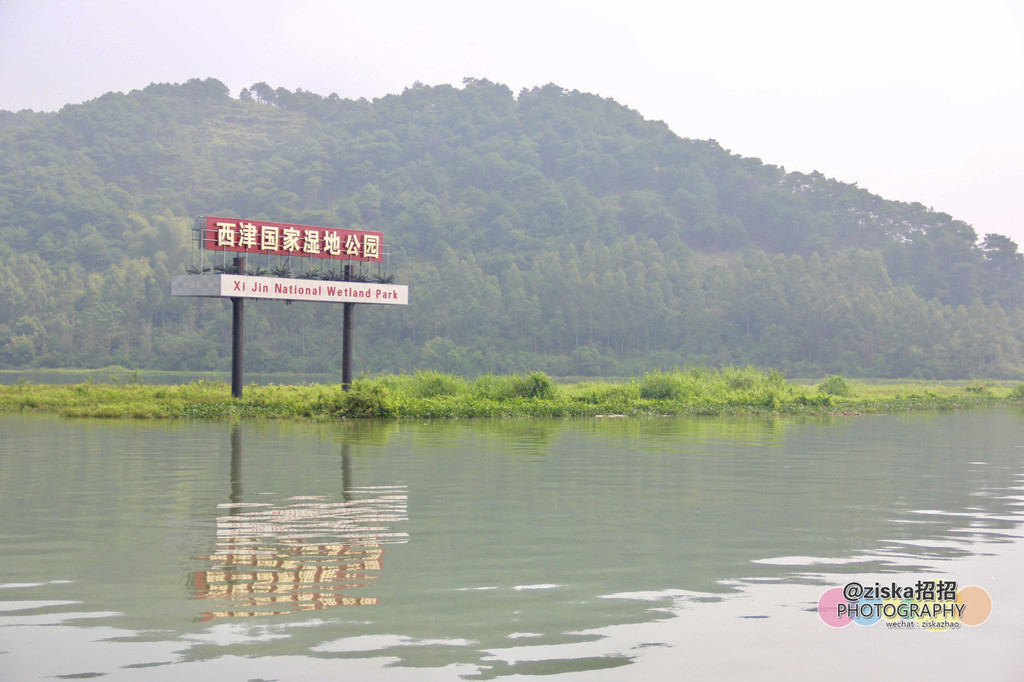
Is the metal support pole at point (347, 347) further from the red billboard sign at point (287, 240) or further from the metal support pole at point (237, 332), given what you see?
the metal support pole at point (237, 332)

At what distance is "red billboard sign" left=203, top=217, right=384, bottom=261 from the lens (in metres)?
35.8

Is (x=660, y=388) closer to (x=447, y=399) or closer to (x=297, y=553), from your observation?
(x=447, y=399)

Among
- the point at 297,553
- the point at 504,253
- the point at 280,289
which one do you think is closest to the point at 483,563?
the point at 297,553

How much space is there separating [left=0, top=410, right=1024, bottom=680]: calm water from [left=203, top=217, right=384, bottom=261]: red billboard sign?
1659cm

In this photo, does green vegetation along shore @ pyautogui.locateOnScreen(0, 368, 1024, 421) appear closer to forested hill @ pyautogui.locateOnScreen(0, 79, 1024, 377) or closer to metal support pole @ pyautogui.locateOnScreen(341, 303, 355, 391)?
metal support pole @ pyautogui.locateOnScreen(341, 303, 355, 391)

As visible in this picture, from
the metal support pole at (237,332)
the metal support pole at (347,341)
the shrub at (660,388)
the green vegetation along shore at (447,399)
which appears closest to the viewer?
the green vegetation along shore at (447,399)

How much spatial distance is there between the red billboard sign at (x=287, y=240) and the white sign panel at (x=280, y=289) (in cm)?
116

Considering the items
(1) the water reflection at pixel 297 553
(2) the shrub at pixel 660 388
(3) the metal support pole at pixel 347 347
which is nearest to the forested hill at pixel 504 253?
(2) the shrub at pixel 660 388

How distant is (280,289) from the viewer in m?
37.2

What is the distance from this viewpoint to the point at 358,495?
571 inches

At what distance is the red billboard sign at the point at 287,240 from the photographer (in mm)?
35750

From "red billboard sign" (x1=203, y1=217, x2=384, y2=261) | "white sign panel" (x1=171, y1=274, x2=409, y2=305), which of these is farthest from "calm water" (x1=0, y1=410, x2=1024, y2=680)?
"red billboard sign" (x1=203, y1=217, x2=384, y2=261)

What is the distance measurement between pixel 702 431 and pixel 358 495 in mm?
17059

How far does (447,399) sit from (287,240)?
360 inches
